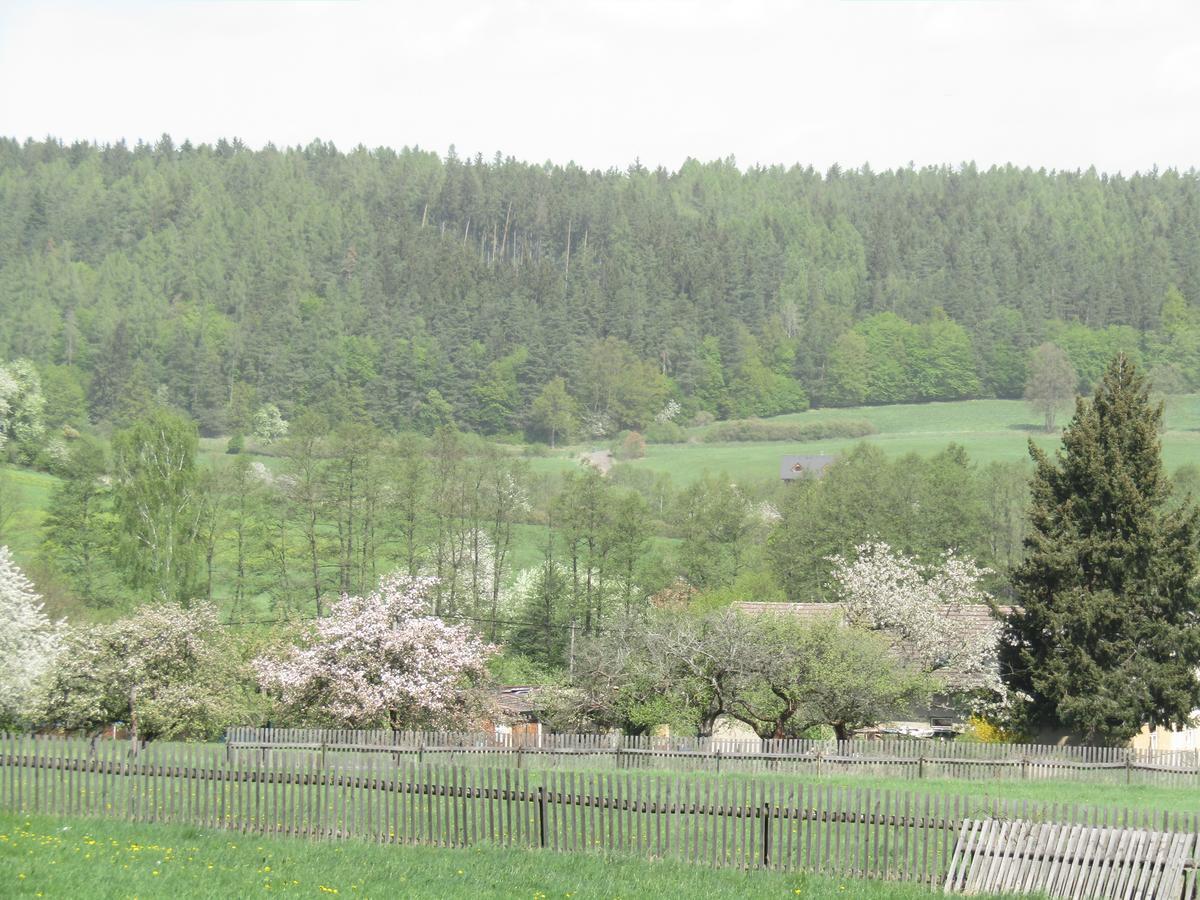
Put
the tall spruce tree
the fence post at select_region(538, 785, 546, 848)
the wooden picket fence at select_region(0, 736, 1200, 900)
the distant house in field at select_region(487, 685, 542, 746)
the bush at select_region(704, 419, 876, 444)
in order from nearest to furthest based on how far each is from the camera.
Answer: the wooden picket fence at select_region(0, 736, 1200, 900) → the fence post at select_region(538, 785, 546, 848) → the distant house in field at select_region(487, 685, 542, 746) → the tall spruce tree → the bush at select_region(704, 419, 876, 444)

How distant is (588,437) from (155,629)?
15438cm

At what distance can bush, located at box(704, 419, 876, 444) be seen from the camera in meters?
178

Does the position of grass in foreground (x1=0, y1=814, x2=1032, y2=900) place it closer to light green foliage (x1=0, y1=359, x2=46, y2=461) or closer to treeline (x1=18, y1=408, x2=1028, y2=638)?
treeline (x1=18, y1=408, x2=1028, y2=638)

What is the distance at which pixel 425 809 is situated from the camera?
20.3 metres

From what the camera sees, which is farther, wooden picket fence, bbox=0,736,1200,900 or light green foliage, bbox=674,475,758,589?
light green foliage, bbox=674,475,758,589

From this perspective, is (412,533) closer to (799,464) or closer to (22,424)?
(22,424)

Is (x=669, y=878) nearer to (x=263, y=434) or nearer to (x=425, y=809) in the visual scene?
(x=425, y=809)

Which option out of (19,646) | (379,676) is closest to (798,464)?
(19,646)

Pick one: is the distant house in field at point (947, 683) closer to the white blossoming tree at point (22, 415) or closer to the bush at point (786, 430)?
the white blossoming tree at point (22, 415)

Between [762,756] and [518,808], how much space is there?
15433mm

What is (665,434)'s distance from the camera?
189500 mm

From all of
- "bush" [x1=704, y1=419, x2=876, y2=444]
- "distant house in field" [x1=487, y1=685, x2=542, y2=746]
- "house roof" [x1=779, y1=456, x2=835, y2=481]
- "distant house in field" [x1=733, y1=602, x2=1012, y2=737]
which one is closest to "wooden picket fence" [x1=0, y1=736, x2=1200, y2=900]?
"distant house in field" [x1=487, y1=685, x2=542, y2=746]

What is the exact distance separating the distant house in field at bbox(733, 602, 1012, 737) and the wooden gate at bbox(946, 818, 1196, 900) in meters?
32.6

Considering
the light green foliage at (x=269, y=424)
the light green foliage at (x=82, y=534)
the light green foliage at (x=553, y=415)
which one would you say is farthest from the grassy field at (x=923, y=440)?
the light green foliage at (x=82, y=534)
